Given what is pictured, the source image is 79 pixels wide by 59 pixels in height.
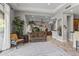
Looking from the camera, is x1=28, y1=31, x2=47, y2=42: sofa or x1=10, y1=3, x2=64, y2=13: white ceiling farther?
x1=28, y1=31, x2=47, y2=42: sofa

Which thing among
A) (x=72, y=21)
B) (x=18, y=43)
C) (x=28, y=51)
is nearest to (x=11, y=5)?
(x=18, y=43)

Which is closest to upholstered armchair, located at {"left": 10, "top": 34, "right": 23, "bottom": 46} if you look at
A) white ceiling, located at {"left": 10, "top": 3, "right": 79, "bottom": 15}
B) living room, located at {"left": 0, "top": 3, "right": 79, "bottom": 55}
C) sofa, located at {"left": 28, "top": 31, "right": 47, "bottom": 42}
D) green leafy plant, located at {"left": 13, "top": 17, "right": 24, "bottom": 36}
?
living room, located at {"left": 0, "top": 3, "right": 79, "bottom": 55}

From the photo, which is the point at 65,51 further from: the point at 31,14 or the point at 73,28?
the point at 31,14

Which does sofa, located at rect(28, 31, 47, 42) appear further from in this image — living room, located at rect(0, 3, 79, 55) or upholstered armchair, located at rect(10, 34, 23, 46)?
upholstered armchair, located at rect(10, 34, 23, 46)

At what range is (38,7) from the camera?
3.66m

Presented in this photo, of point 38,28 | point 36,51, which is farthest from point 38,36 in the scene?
point 36,51

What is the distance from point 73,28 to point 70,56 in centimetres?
78

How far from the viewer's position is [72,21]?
3652 mm

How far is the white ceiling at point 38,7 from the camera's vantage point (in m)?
3.55

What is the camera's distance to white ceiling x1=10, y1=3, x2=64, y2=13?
355 cm

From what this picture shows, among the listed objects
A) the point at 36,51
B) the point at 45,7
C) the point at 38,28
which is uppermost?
the point at 45,7

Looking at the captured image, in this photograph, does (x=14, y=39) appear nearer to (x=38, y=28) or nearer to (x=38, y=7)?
(x=38, y=28)

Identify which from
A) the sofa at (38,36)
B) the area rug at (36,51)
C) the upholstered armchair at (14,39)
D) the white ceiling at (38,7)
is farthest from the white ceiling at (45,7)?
the area rug at (36,51)

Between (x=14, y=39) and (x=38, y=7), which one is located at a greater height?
(x=38, y=7)
